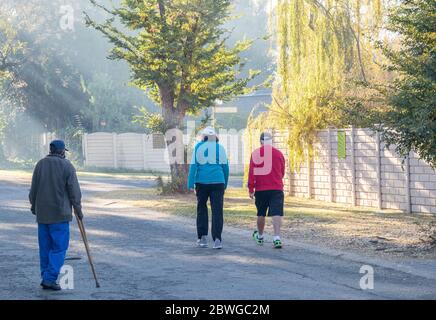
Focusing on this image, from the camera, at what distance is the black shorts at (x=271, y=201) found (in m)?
12.5

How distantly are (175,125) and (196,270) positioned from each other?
1416 centimetres

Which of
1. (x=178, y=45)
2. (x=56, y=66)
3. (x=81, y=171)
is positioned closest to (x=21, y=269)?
(x=178, y=45)

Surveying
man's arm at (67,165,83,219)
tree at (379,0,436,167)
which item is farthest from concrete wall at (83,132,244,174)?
man's arm at (67,165,83,219)

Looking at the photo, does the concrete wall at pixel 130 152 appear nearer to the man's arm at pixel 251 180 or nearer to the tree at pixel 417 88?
the man's arm at pixel 251 180

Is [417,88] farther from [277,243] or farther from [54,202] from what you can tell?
[54,202]

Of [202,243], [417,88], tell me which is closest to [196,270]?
[202,243]

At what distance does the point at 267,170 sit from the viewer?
12.4 meters

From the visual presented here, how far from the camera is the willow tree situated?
21984 mm

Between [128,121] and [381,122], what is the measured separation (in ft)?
130

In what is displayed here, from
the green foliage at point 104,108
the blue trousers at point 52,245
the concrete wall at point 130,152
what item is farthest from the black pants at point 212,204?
the green foliage at point 104,108

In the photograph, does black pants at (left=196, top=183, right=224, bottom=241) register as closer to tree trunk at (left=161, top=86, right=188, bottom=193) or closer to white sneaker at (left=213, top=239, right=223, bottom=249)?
white sneaker at (left=213, top=239, right=223, bottom=249)

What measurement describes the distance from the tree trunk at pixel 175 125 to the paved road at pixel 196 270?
8.59 meters

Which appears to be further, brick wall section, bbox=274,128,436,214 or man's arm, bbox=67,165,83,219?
brick wall section, bbox=274,128,436,214
